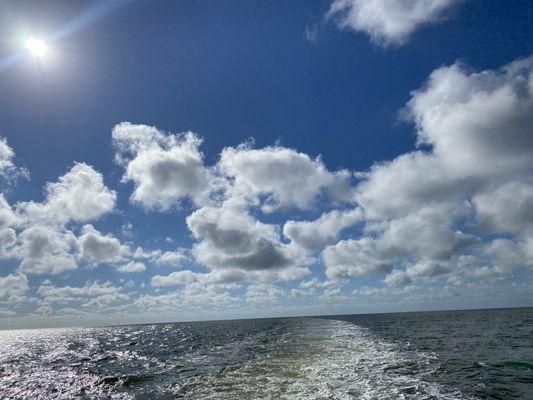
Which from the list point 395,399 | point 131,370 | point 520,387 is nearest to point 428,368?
point 520,387

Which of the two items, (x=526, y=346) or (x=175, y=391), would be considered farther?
(x=526, y=346)

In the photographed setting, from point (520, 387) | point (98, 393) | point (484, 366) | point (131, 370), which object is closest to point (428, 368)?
point (484, 366)

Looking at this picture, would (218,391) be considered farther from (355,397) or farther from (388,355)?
(388,355)

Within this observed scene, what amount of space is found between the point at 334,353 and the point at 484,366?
13.0 meters

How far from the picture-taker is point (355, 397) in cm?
1773

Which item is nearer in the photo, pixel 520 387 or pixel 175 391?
pixel 520 387

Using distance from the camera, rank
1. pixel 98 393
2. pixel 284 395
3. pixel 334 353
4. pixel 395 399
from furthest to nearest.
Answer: pixel 334 353, pixel 98 393, pixel 284 395, pixel 395 399

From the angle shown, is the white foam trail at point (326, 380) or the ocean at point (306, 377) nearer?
the white foam trail at point (326, 380)

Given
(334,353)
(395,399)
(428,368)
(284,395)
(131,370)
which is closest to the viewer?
(395,399)

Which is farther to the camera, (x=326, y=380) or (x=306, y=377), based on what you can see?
(x=306, y=377)

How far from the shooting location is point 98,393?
72.3 feet

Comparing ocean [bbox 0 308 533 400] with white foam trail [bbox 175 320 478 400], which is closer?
white foam trail [bbox 175 320 478 400]

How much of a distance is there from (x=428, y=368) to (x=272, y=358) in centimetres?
1328

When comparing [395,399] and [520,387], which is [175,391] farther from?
[520,387]
